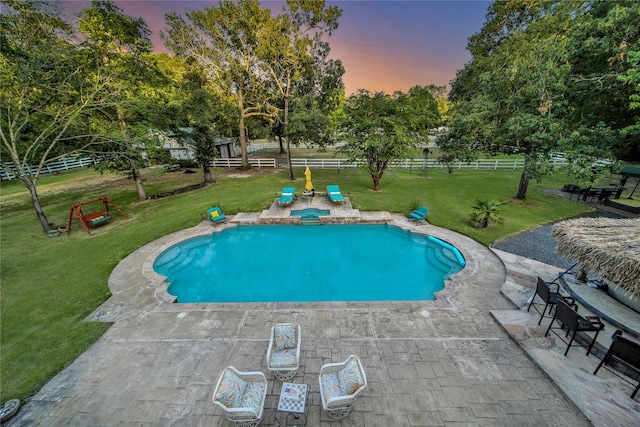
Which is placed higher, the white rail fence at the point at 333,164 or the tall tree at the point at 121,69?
the tall tree at the point at 121,69

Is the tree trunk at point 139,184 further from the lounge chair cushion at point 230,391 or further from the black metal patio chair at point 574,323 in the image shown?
the black metal patio chair at point 574,323

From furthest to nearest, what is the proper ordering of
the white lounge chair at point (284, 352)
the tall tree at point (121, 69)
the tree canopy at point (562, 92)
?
the tall tree at point (121, 69) < the tree canopy at point (562, 92) < the white lounge chair at point (284, 352)

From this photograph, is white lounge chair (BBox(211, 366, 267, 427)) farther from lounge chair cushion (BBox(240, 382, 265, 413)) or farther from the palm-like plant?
the palm-like plant

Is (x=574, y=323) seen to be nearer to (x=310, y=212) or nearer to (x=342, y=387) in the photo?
(x=342, y=387)

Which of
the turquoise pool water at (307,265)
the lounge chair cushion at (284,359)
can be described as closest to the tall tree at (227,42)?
the turquoise pool water at (307,265)

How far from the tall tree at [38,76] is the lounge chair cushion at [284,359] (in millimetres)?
12855

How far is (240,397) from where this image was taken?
4.35m

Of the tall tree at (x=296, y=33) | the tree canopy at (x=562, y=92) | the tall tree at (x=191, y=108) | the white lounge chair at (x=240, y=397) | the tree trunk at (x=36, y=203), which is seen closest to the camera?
the white lounge chair at (x=240, y=397)

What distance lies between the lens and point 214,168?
27.7 m

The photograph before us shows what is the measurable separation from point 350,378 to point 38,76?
17216mm

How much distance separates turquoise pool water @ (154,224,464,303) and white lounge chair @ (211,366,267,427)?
3.90 metres

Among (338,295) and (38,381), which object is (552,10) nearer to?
(338,295)

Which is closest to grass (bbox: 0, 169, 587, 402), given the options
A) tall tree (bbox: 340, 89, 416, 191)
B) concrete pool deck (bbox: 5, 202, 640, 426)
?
concrete pool deck (bbox: 5, 202, 640, 426)

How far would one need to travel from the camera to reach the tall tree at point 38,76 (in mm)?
10469
